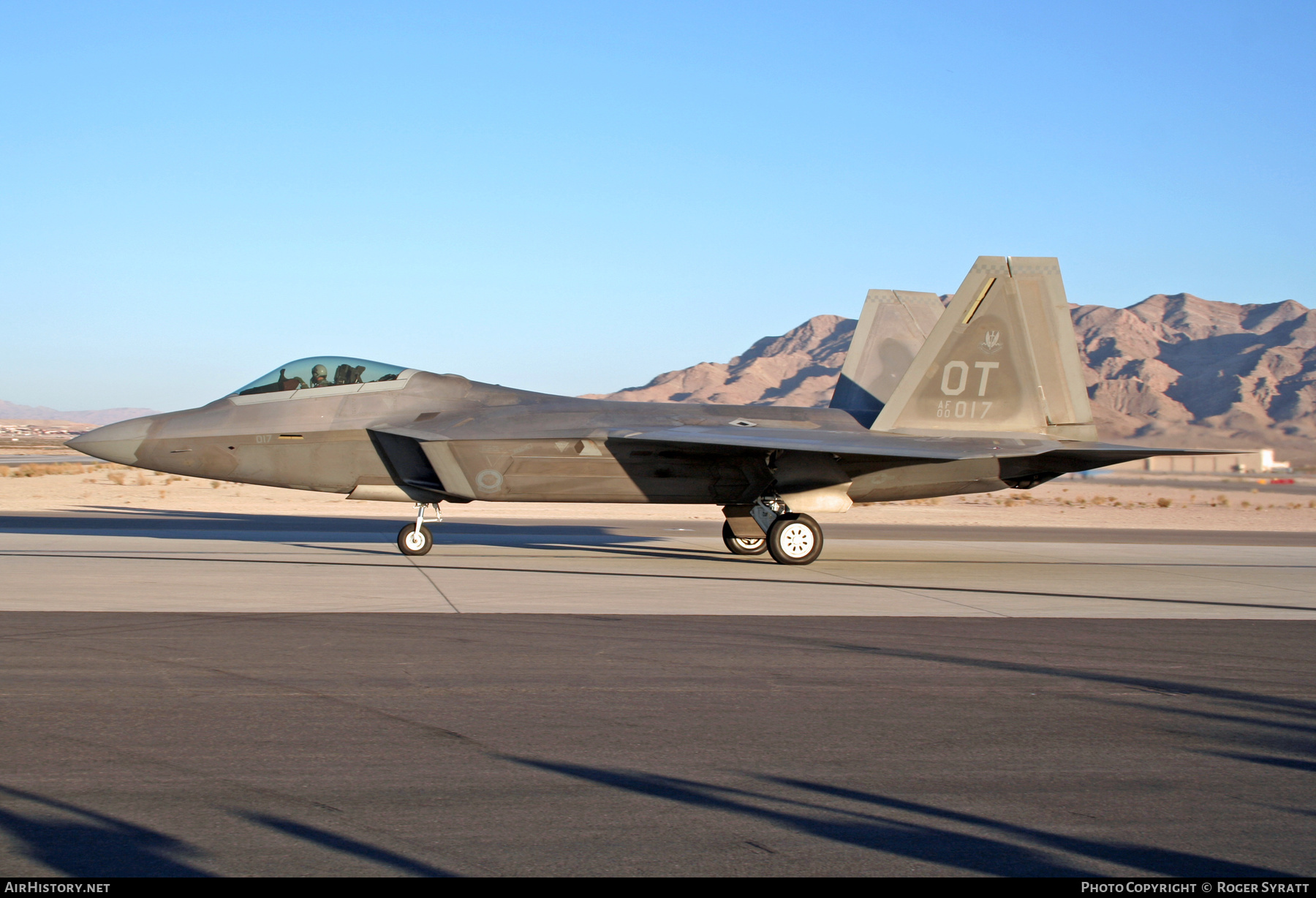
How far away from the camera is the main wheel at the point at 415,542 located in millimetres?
14891

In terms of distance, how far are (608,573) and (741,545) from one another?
381cm

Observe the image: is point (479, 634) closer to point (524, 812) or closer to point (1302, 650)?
point (524, 812)

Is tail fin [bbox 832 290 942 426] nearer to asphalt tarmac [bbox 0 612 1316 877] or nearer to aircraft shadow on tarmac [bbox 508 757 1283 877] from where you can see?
asphalt tarmac [bbox 0 612 1316 877]

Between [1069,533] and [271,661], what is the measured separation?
71.9 ft

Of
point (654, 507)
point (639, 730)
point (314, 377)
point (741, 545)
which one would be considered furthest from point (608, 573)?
point (654, 507)

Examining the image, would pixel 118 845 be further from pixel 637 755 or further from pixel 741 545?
pixel 741 545

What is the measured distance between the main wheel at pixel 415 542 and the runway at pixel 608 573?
235 mm

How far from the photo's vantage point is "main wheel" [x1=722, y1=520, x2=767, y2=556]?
16.8 m

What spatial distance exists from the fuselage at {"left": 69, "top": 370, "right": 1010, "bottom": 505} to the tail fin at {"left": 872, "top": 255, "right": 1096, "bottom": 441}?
2.60 ft

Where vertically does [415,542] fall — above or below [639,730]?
above

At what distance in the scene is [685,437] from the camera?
46.7 feet

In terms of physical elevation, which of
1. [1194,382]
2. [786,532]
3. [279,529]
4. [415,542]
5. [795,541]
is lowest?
[279,529]

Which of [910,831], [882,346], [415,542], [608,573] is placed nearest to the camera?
[910,831]

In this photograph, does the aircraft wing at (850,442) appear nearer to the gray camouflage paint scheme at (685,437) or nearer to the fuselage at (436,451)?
the gray camouflage paint scheme at (685,437)
